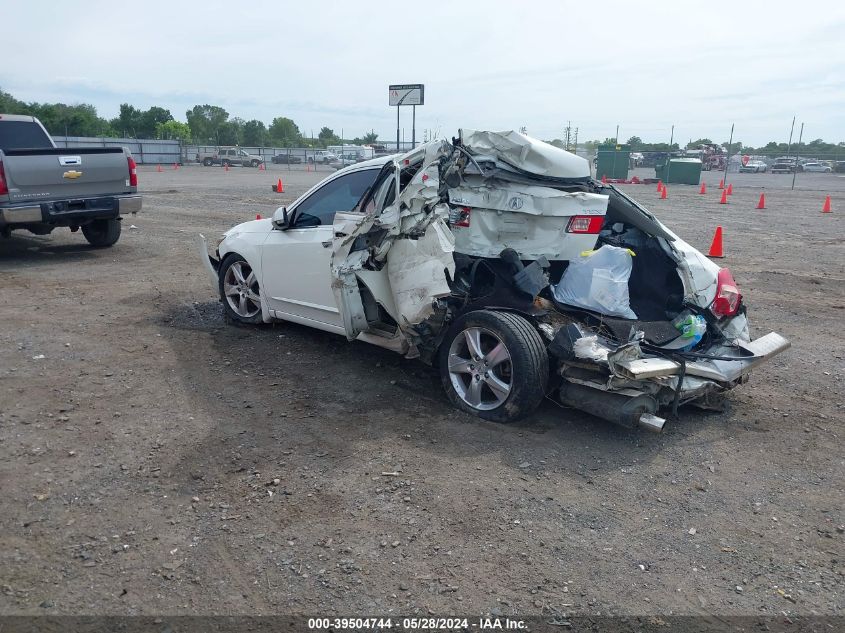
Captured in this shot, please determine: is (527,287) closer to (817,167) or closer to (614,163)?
(614,163)

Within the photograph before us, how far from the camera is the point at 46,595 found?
307 cm

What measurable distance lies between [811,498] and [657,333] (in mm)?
1556

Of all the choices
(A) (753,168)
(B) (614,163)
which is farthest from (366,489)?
(A) (753,168)

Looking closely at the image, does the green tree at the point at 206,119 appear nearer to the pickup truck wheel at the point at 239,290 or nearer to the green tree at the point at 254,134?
the green tree at the point at 254,134

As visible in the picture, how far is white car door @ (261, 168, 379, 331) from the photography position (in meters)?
6.14

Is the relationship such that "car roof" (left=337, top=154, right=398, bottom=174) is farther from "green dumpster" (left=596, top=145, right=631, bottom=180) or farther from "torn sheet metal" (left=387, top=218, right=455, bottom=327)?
"green dumpster" (left=596, top=145, right=631, bottom=180)

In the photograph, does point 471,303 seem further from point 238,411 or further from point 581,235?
point 238,411

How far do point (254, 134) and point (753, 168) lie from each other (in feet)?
168

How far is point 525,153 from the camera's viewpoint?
5406 mm

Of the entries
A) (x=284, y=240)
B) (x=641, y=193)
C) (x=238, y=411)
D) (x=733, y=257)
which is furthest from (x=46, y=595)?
(x=641, y=193)

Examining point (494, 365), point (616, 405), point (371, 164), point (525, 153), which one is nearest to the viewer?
point (616, 405)

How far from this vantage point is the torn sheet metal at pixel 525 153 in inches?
214

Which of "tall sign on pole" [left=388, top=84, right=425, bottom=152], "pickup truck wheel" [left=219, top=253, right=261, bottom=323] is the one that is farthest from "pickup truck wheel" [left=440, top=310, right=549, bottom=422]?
"tall sign on pole" [left=388, top=84, right=425, bottom=152]

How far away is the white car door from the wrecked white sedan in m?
0.24
